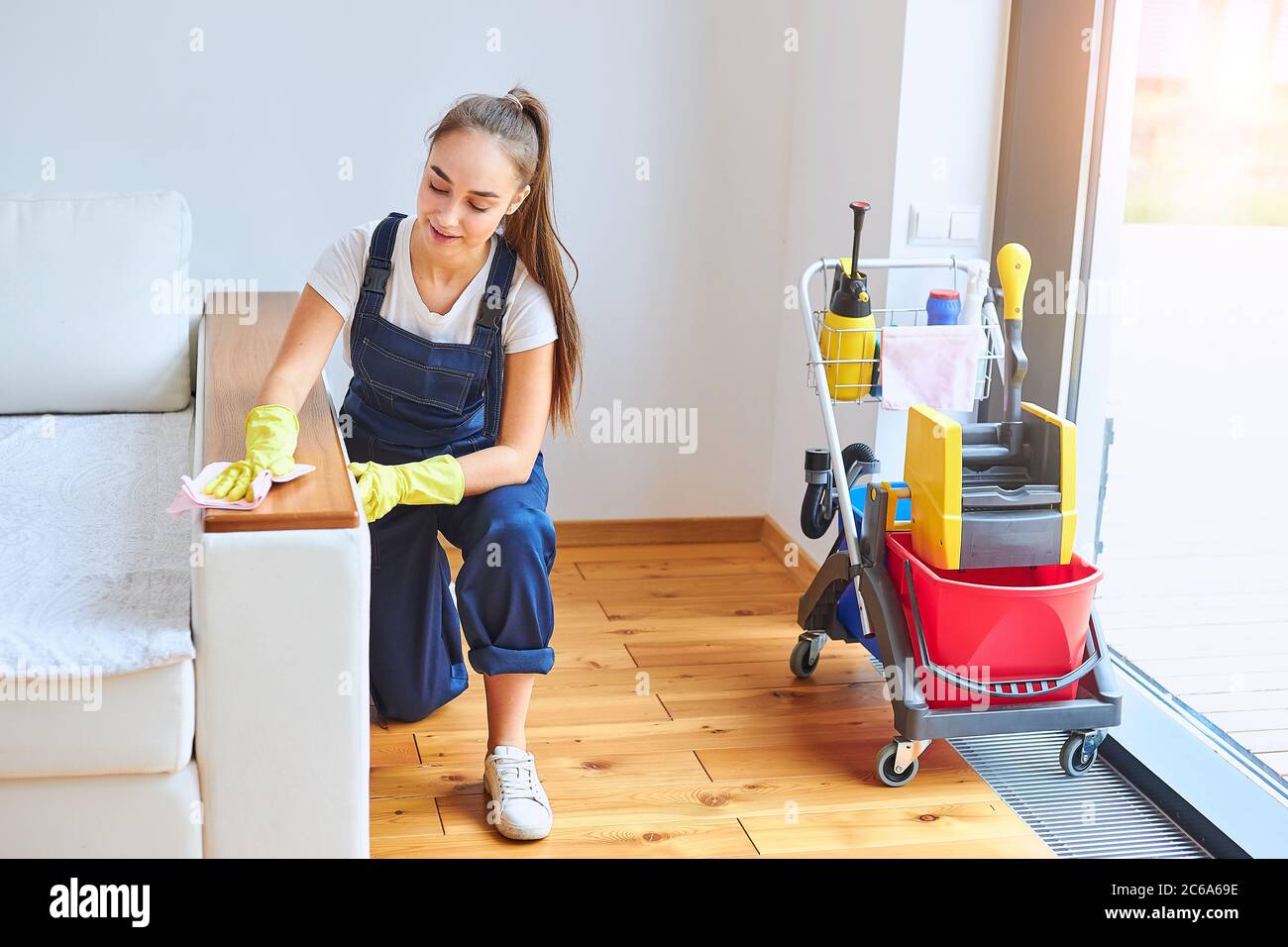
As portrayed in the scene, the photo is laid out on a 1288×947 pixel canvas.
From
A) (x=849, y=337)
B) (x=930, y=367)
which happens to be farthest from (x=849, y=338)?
(x=930, y=367)

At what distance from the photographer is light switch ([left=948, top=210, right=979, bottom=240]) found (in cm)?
246

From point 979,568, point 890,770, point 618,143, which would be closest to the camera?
point 979,568

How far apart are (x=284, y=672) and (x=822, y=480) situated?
105 centimetres

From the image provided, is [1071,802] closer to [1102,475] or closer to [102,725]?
[1102,475]

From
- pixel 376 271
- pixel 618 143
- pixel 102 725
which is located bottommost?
pixel 102 725

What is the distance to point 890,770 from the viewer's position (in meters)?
2.04

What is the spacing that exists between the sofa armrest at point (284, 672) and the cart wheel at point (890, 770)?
0.83 meters

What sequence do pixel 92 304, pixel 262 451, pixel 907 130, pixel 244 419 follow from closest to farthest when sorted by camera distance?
pixel 262 451
pixel 244 419
pixel 92 304
pixel 907 130

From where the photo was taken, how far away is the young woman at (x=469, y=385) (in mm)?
1816

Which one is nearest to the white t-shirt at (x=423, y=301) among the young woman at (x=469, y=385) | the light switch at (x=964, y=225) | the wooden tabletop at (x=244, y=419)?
the young woman at (x=469, y=385)

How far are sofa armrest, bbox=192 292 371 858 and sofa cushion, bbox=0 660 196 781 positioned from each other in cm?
3

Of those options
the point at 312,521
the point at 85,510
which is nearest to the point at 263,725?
the point at 312,521

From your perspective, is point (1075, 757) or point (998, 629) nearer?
point (998, 629)

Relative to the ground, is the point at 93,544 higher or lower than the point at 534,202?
lower
